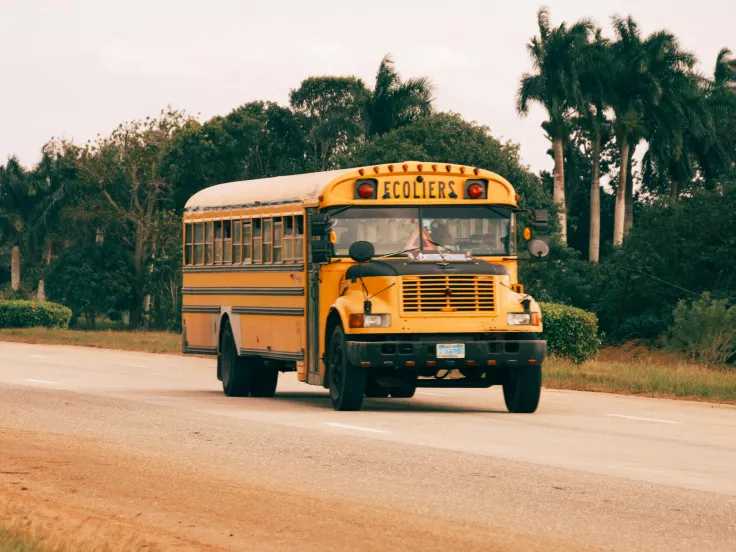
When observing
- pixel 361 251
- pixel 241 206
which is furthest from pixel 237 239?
pixel 361 251

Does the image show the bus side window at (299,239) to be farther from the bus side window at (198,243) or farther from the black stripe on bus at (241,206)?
the bus side window at (198,243)

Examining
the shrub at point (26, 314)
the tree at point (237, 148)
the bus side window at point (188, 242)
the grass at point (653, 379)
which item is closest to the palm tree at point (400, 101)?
the tree at point (237, 148)

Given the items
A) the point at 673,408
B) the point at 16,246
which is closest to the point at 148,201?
the point at 16,246

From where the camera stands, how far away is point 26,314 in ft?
235

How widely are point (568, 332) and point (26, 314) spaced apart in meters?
42.7

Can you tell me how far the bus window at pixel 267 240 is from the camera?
22047mm

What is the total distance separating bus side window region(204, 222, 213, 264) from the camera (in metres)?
24.5

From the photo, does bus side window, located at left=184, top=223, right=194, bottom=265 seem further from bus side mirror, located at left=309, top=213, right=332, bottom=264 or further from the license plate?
the license plate

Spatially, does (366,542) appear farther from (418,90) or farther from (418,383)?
(418,90)

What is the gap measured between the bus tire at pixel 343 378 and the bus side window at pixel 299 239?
1608mm

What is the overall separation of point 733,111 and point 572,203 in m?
12.1

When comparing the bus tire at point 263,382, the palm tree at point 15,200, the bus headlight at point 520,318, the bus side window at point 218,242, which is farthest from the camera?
the palm tree at point 15,200

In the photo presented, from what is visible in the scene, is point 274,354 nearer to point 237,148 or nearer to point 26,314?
point 26,314

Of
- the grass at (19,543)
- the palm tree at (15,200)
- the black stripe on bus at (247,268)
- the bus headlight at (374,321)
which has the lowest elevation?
the grass at (19,543)
